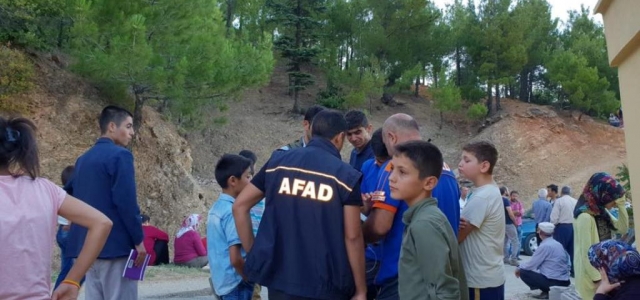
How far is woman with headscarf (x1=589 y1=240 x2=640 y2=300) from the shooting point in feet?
14.1

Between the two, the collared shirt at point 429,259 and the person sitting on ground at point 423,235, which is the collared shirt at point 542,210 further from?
the collared shirt at point 429,259

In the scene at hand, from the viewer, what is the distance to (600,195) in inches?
234

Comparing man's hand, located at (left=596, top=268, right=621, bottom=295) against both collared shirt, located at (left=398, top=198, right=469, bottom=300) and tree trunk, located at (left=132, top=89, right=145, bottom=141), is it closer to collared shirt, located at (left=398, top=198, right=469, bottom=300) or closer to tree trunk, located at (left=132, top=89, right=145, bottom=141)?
collared shirt, located at (left=398, top=198, right=469, bottom=300)

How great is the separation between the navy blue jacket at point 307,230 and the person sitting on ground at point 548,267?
22.3 ft

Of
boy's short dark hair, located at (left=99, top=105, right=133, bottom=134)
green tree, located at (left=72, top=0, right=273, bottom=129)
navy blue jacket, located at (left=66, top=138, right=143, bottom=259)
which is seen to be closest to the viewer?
navy blue jacket, located at (left=66, top=138, right=143, bottom=259)

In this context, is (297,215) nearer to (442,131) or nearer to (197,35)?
(197,35)

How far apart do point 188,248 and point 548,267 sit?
6.91 m

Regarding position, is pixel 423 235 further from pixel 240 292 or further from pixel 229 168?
pixel 229 168

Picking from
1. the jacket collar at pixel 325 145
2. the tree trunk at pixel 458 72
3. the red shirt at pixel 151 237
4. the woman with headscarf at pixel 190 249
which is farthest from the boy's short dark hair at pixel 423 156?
the tree trunk at pixel 458 72

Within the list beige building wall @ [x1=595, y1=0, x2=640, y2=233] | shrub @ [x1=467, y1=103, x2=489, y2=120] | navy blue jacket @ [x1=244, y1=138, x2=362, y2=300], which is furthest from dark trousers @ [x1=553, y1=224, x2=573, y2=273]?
shrub @ [x1=467, y1=103, x2=489, y2=120]

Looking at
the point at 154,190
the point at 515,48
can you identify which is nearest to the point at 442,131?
the point at 515,48

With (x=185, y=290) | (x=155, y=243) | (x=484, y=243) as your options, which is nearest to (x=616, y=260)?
(x=484, y=243)

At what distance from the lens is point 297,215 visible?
161 inches

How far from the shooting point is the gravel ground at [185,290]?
10.6 metres
